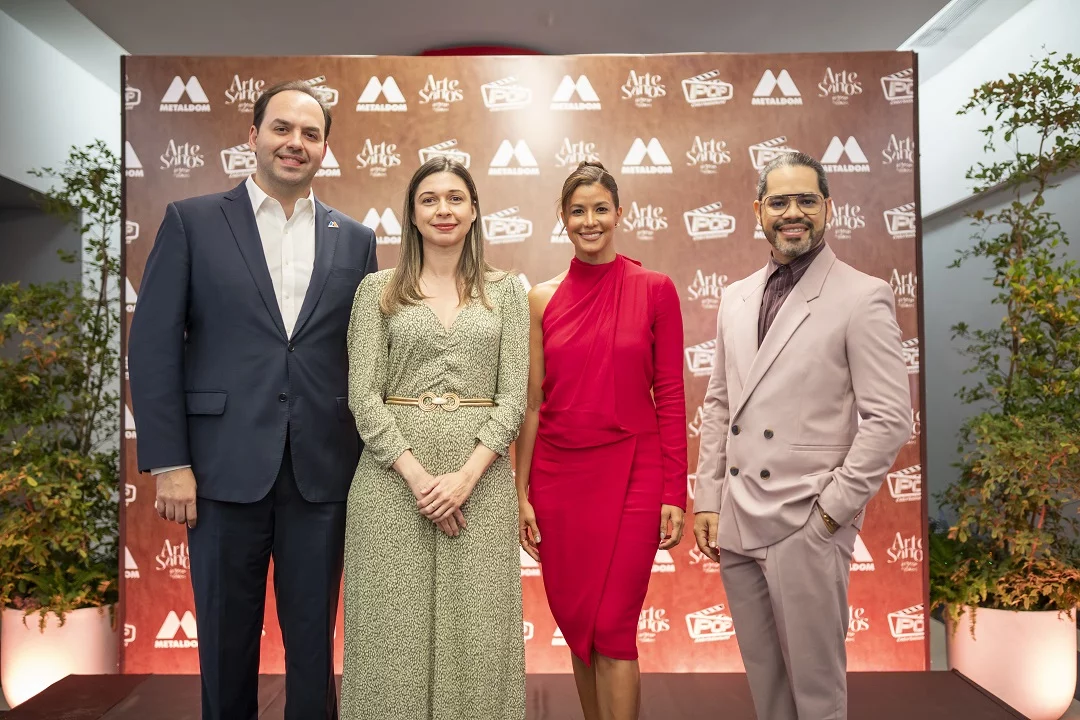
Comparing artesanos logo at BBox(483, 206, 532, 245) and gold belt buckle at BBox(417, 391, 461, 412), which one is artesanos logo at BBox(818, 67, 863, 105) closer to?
artesanos logo at BBox(483, 206, 532, 245)

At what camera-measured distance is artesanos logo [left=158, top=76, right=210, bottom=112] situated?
12.6 feet

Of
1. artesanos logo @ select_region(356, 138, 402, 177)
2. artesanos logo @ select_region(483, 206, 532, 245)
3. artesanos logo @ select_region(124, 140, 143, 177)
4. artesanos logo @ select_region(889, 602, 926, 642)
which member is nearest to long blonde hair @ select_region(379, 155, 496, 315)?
artesanos logo @ select_region(483, 206, 532, 245)

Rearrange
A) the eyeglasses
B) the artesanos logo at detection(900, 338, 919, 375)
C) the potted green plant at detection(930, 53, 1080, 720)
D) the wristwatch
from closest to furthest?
the wristwatch
the eyeglasses
the potted green plant at detection(930, 53, 1080, 720)
the artesanos logo at detection(900, 338, 919, 375)

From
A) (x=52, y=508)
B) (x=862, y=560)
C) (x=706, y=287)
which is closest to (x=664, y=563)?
(x=862, y=560)

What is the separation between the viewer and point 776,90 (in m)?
3.88

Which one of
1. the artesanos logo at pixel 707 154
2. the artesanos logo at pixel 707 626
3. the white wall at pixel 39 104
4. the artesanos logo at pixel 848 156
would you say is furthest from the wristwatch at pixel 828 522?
the white wall at pixel 39 104

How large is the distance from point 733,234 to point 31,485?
11.0 ft

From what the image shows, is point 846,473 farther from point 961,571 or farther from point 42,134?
point 42,134

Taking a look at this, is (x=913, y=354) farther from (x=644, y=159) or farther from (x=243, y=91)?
(x=243, y=91)

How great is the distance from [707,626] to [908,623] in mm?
960

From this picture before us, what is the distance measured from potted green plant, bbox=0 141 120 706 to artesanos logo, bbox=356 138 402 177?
1.44 meters

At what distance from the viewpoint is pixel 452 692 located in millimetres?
2104

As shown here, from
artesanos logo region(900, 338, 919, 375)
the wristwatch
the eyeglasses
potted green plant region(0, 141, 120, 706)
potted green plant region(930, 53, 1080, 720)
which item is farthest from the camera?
artesanos logo region(900, 338, 919, 375)

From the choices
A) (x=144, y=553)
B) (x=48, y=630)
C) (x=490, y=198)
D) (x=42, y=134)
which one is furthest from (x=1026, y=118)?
(x=42, y=134)
